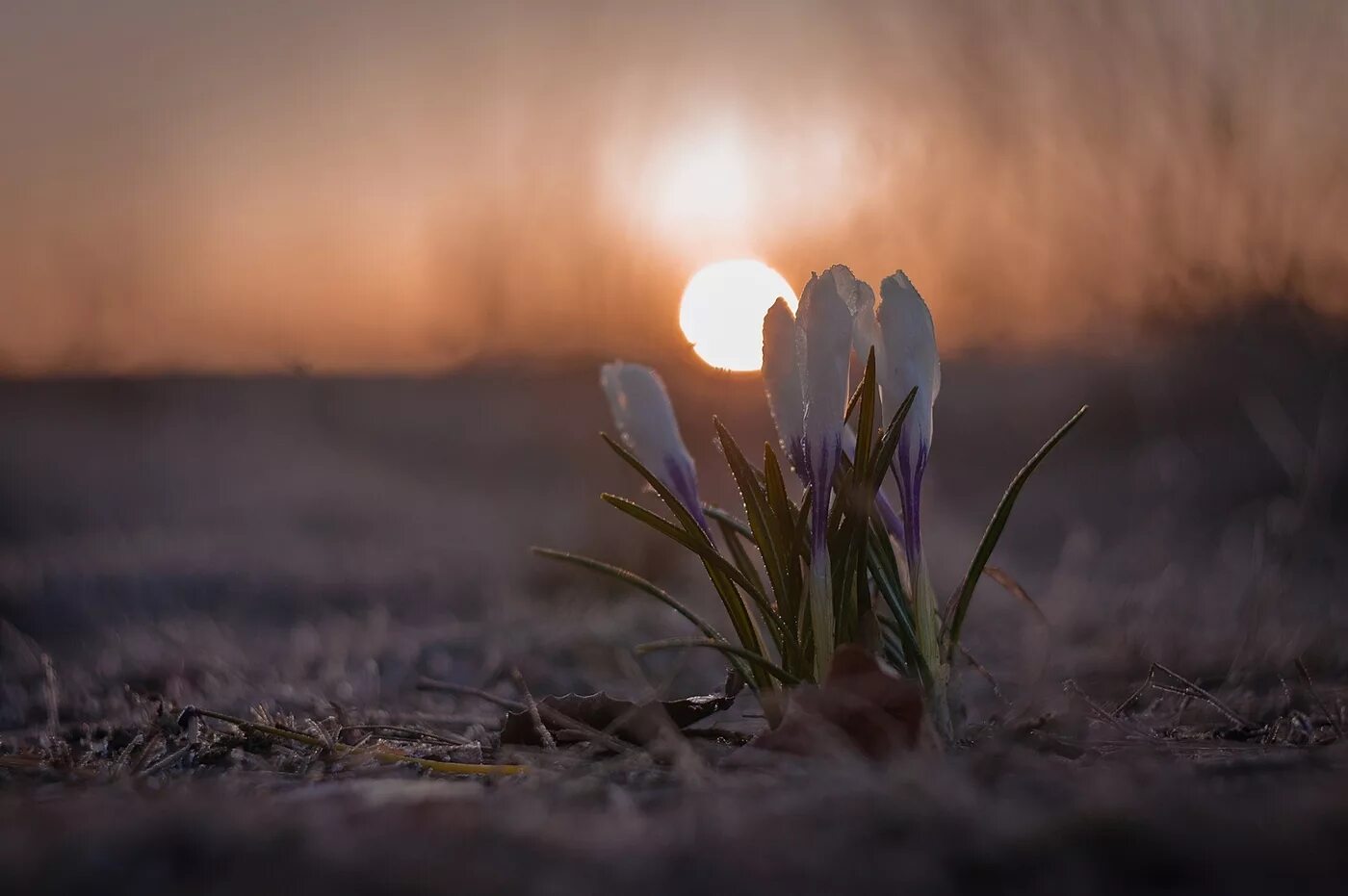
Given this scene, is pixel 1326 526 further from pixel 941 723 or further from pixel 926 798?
pixel 926 798

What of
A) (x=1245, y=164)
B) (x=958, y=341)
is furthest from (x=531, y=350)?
(x=1245, y=164)

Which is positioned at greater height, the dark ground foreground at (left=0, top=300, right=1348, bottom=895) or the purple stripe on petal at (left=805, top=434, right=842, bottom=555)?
the purple stripe on petal at (left=805, top=434, right=842, bottom=555)

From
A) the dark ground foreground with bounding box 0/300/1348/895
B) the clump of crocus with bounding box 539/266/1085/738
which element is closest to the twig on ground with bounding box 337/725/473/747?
the dark ground foreground with bounding box 0/300/1348/895

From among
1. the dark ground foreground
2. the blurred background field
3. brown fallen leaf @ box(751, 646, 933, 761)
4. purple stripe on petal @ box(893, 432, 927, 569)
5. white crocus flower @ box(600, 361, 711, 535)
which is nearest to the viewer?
the dark ground foreground

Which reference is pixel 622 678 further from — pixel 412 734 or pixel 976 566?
pixel 976 566

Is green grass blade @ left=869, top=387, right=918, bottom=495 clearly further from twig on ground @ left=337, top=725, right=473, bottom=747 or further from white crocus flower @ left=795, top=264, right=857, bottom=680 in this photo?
twig on ground @ left=337, top=725, right=473, bottom=747

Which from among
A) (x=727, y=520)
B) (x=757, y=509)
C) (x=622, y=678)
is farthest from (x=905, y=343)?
(x=622, y=678)

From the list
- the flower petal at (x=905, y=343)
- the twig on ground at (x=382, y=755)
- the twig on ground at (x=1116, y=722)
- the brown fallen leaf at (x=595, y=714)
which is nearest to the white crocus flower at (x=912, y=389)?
the flower petal at (x=905, y=343)
